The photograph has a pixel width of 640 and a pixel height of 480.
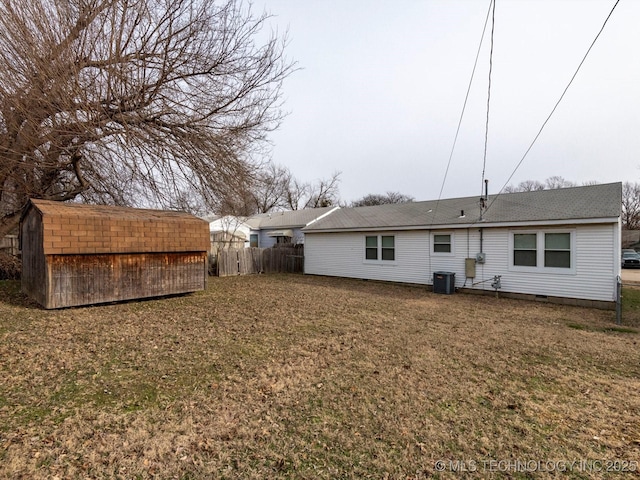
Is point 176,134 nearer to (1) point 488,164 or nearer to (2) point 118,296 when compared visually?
(2) point 118,296

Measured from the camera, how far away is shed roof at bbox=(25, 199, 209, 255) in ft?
23.3

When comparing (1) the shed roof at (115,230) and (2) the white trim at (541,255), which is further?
(2) the white trim at (541,255)

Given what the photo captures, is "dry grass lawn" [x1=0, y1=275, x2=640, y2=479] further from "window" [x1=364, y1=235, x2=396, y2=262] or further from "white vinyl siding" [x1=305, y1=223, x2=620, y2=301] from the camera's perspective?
"window" [x1=364, y1=235, x2=396, y2=262]

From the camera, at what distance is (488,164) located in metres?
10.3

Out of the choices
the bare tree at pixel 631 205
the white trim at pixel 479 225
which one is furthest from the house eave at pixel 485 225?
the bare tree at pixel 631 205

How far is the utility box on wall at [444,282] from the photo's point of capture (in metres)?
11.0

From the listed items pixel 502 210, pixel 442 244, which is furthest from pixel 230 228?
pixel 502 210

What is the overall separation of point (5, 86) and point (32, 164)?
1816 mm

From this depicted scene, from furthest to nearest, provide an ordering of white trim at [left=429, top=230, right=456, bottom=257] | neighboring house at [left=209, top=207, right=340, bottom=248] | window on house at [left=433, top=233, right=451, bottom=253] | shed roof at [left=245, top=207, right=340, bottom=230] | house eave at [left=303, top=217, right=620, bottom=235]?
shed roof at [left=245, top=207, right=340, bottom=230]
neighboring house at [left=209, top=207, right=340, bottom=248]
window on house at [left=433, top=233, right=451, bottom=253]
white trim at [left=429, top=230, right=456, bottom=257]
house eave at [left=303, top=217, right=620, bottom=235]

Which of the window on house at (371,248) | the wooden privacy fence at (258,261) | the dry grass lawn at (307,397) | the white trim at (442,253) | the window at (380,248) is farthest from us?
A: the wooden privacy fence at (258,261)

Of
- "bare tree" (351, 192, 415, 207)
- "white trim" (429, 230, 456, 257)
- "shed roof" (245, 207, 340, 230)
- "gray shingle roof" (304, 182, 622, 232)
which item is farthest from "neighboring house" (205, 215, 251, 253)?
"bare tree" (351, 192, 415, 207)

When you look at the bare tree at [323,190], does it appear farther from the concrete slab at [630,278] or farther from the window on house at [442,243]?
the window on house at [442,243]

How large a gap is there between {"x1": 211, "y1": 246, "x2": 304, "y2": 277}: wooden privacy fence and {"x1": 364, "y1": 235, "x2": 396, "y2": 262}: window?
4.69m

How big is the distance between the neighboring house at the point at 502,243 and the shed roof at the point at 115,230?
22.9 feet
